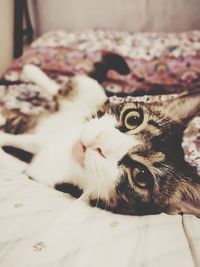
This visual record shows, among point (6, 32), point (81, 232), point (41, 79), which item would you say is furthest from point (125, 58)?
point (81, 232)

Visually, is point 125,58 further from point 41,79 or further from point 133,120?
point 133,120

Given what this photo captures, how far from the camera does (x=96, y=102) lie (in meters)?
0.91

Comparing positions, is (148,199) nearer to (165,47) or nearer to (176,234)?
Answer: (176,234)

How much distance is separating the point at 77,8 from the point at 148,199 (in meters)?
1.47

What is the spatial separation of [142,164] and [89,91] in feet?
1.42

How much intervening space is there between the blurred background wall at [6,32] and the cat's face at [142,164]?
3.31 feet

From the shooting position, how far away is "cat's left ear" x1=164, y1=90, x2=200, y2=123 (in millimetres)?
673

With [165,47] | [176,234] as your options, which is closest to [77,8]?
[165,47]

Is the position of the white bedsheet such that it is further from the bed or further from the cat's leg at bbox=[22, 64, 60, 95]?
the cat's leg at bbox=[22, 64, 60, 95]

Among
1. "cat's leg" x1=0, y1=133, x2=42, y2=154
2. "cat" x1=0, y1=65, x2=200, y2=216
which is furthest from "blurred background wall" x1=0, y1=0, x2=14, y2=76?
"cat" x1=0, y1=65, x2=200, y2=216

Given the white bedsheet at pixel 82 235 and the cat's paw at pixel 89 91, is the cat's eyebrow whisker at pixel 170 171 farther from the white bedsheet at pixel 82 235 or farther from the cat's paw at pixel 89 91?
the cat's paw at pixel 89 91

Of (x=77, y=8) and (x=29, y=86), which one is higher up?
(x=77, y=8)

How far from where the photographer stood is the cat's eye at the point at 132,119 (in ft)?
2.30

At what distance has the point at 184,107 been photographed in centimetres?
69
